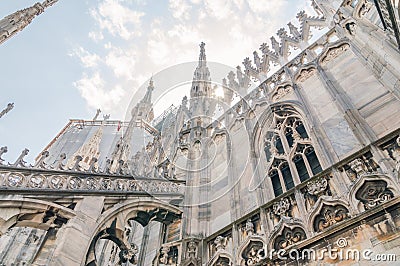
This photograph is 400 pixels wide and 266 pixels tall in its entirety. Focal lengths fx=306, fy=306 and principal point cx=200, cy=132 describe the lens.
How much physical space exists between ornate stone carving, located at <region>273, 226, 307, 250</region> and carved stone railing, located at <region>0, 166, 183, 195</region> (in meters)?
3.14

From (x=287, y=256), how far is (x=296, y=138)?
2.98 metres

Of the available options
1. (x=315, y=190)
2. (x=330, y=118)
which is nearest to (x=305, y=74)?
(x=330, y=118)

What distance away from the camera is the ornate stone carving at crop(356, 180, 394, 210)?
4.22m

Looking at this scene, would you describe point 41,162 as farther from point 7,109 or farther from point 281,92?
point 7,109

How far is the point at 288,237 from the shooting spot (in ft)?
16.1

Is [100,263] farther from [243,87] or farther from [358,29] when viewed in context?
[358,29]

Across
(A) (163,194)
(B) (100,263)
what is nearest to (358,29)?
(A) (163,194)

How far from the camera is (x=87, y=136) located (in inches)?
1157

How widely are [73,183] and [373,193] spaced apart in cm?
539

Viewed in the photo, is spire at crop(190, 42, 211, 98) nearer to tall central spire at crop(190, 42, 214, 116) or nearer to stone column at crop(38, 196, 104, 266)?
tall central spire at crop(190, 42, 214, 116)

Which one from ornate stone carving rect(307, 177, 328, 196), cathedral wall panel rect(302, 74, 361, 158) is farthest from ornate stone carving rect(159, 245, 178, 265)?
cathedral wall panel rect(302, 74, 361, 158)

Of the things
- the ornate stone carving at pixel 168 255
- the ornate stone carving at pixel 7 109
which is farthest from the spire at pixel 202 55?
the ornate stone carving at pixel 7 109

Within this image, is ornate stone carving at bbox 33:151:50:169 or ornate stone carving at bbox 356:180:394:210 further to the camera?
ornate stone carving at bbox 33:151:50:169

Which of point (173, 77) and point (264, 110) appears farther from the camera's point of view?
point (173, 77)
